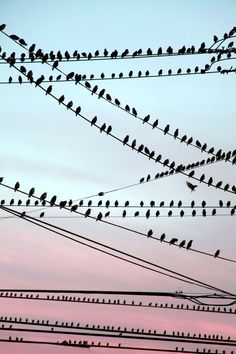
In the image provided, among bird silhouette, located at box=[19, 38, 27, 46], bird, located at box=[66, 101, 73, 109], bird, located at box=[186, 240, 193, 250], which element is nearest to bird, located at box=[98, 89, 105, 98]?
bird, located at box=[66, 101, 73, 109]

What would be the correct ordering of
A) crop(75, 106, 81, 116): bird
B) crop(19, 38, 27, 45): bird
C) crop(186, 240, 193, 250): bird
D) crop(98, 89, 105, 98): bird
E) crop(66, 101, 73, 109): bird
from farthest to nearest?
crop(186, 240, 193, 250): bird
crop(98, 89, 105, 98): bird
crop(66, 101, 73, 109): bird
crop(75, 106, 81, 116): bird
crop(19, 38, 27, 45): bird

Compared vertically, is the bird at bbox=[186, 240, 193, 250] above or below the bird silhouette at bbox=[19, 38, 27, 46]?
below

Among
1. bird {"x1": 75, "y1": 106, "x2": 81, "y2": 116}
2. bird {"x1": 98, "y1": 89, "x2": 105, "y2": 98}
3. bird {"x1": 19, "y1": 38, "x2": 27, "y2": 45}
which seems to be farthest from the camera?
bird {"x1": 98, "y1": 89, "x2": 105, "y2": 98}

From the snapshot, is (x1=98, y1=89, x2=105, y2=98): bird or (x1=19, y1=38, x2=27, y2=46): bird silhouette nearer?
(x1=19, y1=38, x2=27, y2=46): bird silhouette

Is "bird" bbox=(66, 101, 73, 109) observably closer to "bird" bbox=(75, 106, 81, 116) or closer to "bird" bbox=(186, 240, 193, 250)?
"bird" bbox=(75, 106, 81, 116)

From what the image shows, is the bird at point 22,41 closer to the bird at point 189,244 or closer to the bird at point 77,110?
the bird at point 77,110

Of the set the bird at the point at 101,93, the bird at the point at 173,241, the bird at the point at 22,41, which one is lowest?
the bird at the point at 173,241

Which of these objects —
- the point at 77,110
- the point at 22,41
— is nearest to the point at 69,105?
the point at 77,110

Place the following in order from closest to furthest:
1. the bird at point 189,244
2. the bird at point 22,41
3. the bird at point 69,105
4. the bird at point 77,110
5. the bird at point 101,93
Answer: the bird at point 22,41 < the bird at point 77,110 < the bird at point 69,105 < the bird at point 101,93 < the bird at point 189,244

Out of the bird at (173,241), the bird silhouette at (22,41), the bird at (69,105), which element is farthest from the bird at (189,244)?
the bird silhouette at (22,41)

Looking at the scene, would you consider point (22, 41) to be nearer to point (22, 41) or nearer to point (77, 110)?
point (22, 41)

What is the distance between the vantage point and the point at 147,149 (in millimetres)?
16422

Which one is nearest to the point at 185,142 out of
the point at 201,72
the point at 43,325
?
the point at 201,72

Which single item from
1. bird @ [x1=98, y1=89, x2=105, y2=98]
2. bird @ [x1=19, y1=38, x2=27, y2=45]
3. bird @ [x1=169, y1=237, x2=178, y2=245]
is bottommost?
bird @ [x1=169, y1=237, x2=178, y2=245]
